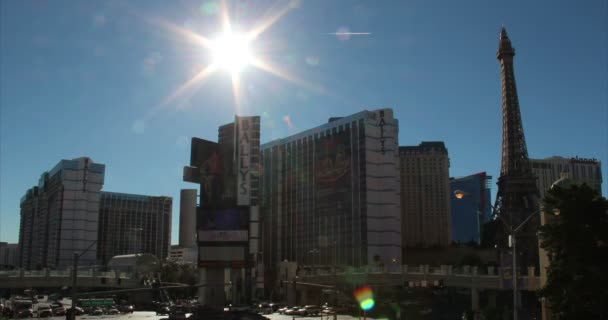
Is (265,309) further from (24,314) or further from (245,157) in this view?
(24,314)

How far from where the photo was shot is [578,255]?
34188 mm

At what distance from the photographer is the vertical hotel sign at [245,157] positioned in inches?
4656

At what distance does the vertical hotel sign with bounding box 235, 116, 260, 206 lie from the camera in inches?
4656

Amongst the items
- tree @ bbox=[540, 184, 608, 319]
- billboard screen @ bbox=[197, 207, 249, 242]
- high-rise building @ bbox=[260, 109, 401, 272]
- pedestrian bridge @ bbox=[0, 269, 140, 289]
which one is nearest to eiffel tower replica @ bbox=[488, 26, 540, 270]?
high-rise building @ bbox=[260, 109, 401, 272]

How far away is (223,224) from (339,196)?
54.8 metres

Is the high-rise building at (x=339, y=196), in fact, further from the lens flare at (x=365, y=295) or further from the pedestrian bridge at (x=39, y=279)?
the pedestrian bridge at (x=39, y=279)

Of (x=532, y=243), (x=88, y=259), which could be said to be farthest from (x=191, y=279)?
(x=532, y=243)

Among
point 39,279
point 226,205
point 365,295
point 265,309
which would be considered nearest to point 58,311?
point 39,279

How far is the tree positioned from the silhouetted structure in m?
107

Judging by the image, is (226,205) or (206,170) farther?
(206,170)

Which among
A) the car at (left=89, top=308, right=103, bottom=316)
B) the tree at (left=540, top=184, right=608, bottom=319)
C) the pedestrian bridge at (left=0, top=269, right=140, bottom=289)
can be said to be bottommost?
the car at (left=89, top=308, right=103, bottom=316)

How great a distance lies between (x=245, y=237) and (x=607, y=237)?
7621 cm

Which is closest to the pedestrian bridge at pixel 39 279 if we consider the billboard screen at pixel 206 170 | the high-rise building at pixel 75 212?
the billboard screen at pixel 206 170

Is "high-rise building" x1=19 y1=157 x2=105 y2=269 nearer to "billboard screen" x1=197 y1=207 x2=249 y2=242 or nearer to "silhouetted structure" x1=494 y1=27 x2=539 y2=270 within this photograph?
"billboard screen" x1=197 y1=207 x2=249 y2=242
